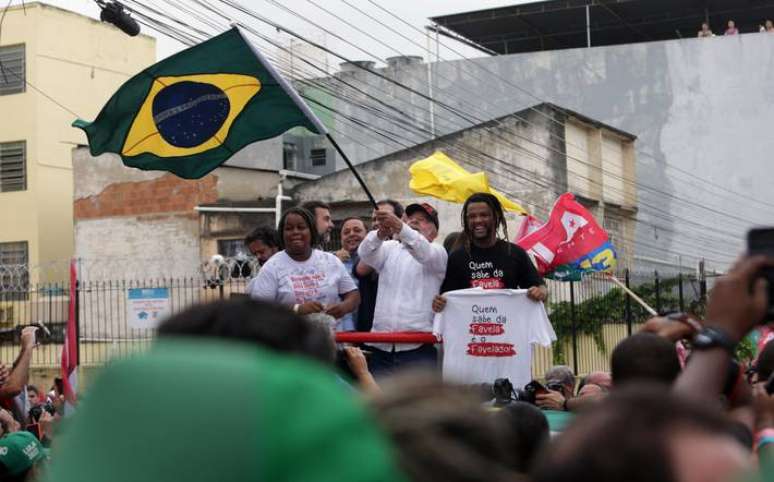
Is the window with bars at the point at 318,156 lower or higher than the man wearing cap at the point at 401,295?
higher

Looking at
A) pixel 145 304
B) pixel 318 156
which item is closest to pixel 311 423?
pixel 145 304

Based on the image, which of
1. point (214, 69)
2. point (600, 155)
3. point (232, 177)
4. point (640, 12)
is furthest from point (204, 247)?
point (214, 69)

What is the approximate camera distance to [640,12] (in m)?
41.2

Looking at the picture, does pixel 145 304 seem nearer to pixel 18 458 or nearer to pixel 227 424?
pixel 18 458

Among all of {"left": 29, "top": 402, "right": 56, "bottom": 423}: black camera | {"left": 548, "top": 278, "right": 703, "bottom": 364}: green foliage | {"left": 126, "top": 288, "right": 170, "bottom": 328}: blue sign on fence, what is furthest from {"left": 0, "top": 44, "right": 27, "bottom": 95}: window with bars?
{"left": 29, "top": 402, "right": 56, "bottom": 423}: black camera

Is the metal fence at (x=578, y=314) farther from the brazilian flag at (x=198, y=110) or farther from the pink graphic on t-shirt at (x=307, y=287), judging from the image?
the pink graphic on t-shirt at (x=307, y=287)

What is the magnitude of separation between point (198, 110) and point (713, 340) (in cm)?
800

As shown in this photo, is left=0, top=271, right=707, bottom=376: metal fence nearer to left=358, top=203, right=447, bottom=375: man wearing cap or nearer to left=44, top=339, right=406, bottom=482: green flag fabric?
left=358, top=203, right=447, bottom=375: man wearing cap

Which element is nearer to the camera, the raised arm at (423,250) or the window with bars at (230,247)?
the raised arm at (423,250)

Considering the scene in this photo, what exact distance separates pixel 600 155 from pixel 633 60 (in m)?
6.32

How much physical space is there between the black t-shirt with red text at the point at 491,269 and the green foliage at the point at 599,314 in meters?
13.7

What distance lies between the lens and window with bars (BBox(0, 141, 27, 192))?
36.8 m

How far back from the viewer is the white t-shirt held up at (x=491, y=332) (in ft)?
27.5

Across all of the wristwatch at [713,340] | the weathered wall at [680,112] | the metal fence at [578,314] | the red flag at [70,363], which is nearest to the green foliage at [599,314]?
the metal fence at [578,314]
